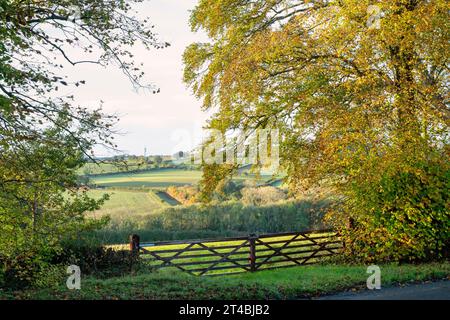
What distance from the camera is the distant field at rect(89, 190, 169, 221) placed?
32025 mm

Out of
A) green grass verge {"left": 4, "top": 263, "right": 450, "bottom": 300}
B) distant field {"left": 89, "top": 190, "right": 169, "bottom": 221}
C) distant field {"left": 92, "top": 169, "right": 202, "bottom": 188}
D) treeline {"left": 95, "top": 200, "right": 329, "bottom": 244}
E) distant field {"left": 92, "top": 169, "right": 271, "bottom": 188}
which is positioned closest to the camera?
green grass verge {"left": 4, "top": 263, "right": 450, "bottom": 300}

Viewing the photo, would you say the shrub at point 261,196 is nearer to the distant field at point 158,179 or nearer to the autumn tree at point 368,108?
the distant field at point 158,179

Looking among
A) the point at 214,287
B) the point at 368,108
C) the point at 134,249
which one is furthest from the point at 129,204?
the point at 214,287

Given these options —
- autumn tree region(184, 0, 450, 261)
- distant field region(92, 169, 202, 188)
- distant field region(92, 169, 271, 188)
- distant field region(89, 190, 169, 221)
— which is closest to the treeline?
distant field region(89, 190, 169, 221)

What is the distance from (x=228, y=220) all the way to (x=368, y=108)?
18005 millimetres

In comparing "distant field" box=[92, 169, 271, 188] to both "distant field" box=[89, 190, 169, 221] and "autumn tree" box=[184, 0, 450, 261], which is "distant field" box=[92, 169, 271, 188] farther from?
"autumn tree" box=[184, 0, 450, 261]

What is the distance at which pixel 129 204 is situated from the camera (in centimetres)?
3481

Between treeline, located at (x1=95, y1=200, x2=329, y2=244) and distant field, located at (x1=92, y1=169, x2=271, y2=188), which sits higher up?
distant field, located at (x1=92, y1=169, x2=271, y2=188)

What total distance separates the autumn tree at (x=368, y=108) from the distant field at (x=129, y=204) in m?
13.9

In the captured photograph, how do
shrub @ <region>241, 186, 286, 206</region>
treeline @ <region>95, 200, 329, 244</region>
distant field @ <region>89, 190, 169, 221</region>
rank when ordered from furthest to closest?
shrub @ <region>241, 186, 286, 206</region>
distant field @ <region>89, 190, 169, 221</region>
treeline @ <region>95, 200, 329, 244</region>

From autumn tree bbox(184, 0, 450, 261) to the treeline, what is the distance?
12.5 metres

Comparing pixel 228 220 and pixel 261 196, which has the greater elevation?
pixel 261 196

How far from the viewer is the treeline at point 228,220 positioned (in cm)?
3170

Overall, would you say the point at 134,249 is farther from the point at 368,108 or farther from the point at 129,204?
the point at 129,204
